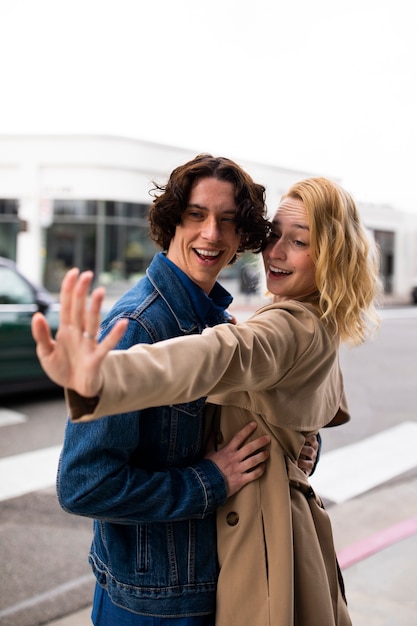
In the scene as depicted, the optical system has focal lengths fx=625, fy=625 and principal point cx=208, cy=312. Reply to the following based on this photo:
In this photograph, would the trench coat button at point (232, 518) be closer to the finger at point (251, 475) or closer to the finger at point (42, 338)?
the finger at point (251, 475)

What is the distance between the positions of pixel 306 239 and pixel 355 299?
20 cm

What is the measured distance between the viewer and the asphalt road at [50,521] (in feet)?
10.7

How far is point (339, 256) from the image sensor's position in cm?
160

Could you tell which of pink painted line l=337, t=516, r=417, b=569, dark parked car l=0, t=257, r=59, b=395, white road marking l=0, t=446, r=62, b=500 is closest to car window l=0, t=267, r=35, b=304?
dark parked car l=0, t=257, r=59, b=395

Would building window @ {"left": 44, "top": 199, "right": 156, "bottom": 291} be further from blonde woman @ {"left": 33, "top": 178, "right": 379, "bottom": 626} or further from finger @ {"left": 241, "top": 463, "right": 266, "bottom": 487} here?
finger @ {"left": 241, "top": 463, "right": 266, "bottom": 487}

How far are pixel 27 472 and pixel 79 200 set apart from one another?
64.7ft

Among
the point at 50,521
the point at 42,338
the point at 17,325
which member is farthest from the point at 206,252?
the point at 17,325

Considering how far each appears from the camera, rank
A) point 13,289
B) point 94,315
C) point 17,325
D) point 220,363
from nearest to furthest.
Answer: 1. point 94,315
2. point 220,363
3. point 17,325
4. point 13,289

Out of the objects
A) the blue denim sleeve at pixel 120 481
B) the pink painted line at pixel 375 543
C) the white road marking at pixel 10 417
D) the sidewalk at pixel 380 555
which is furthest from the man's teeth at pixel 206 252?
the white road marking at pixel 10 417

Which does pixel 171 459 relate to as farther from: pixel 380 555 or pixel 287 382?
pixel 380 555

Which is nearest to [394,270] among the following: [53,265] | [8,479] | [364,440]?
[53,265]

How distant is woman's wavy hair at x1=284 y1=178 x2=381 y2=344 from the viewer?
61.8 inches

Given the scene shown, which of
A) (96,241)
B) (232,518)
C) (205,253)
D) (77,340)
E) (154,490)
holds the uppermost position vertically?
(205,253)

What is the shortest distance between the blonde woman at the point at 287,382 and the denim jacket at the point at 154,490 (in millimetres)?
72
